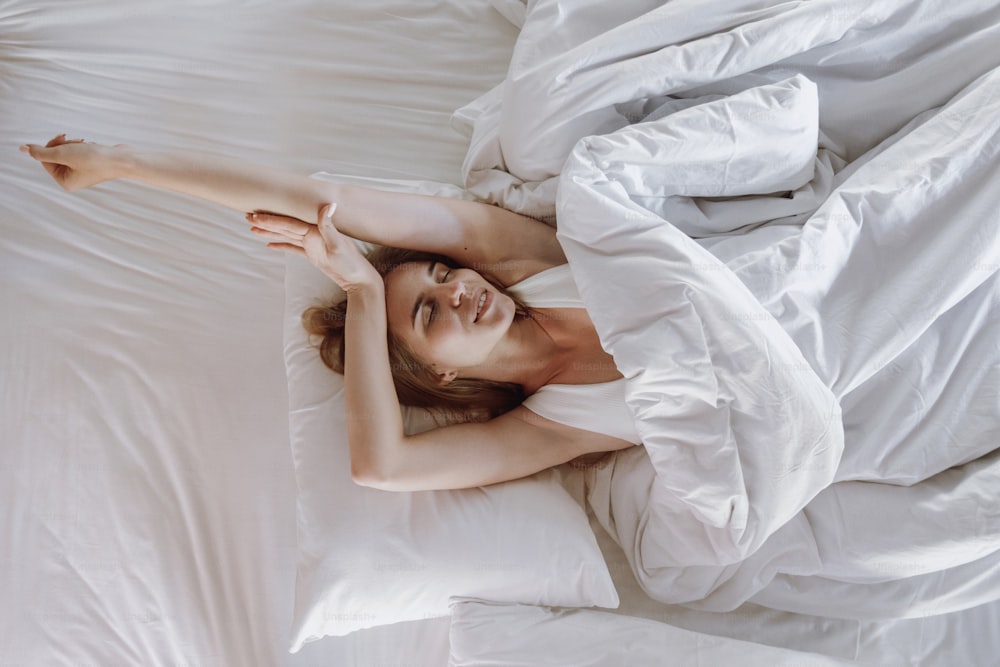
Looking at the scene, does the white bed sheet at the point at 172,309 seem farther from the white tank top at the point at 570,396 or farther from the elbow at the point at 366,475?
the white tank top at the point at 570,396

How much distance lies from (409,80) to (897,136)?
3.26 ft

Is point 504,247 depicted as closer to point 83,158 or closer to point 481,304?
point 481,304

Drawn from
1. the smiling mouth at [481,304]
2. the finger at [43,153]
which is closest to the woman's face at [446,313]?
the smiling mouth at [481,304]

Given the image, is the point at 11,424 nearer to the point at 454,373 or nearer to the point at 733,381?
the point at 454,373

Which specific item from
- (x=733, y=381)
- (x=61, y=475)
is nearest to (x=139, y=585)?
(x=61, y=475)

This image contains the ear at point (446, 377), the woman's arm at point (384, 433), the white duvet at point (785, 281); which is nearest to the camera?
the white duvet at point (785, 281)

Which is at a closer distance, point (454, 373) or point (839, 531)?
point (839, 531)

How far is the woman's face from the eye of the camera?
1.23m

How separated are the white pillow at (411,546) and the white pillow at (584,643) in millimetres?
32

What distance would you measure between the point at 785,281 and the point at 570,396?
0.41 m

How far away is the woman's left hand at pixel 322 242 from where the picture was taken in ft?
4.04

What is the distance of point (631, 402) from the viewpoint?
1.16 m

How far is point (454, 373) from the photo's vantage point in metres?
1.33

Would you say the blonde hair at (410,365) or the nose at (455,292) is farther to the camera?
the blonde hair at (410,365)
